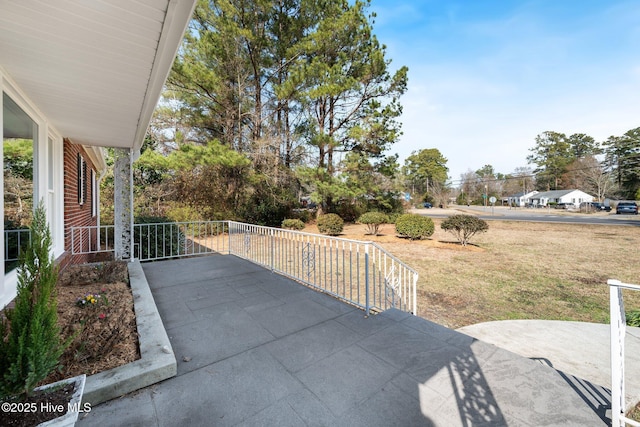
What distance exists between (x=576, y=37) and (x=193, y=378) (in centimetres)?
1343

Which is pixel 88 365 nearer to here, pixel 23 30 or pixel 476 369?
pixel 23 30

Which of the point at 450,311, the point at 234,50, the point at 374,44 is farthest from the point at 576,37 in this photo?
the point at 234,50

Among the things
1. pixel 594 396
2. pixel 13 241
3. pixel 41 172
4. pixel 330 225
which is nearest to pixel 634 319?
pixel 594 396

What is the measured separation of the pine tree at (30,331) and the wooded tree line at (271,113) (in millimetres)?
9878

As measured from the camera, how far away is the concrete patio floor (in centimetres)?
161

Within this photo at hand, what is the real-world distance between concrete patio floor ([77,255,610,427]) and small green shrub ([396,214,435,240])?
7.90m

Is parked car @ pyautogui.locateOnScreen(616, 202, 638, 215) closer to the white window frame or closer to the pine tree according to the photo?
the pine tree

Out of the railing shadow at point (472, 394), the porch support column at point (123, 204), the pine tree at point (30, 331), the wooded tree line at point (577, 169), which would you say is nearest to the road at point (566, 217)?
the wooded tree line at point (577, 169)

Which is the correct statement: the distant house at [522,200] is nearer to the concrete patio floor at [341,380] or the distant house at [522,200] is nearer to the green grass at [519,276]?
the green grass at [519,276]

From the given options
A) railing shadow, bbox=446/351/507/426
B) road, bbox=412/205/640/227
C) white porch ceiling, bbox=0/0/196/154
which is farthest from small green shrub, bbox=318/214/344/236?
road, bbox=412/205/640/227

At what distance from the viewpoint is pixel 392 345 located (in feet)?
7.95

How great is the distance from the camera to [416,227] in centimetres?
1048

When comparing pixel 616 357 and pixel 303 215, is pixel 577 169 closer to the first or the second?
pixel 303 215

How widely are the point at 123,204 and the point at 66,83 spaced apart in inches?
136
